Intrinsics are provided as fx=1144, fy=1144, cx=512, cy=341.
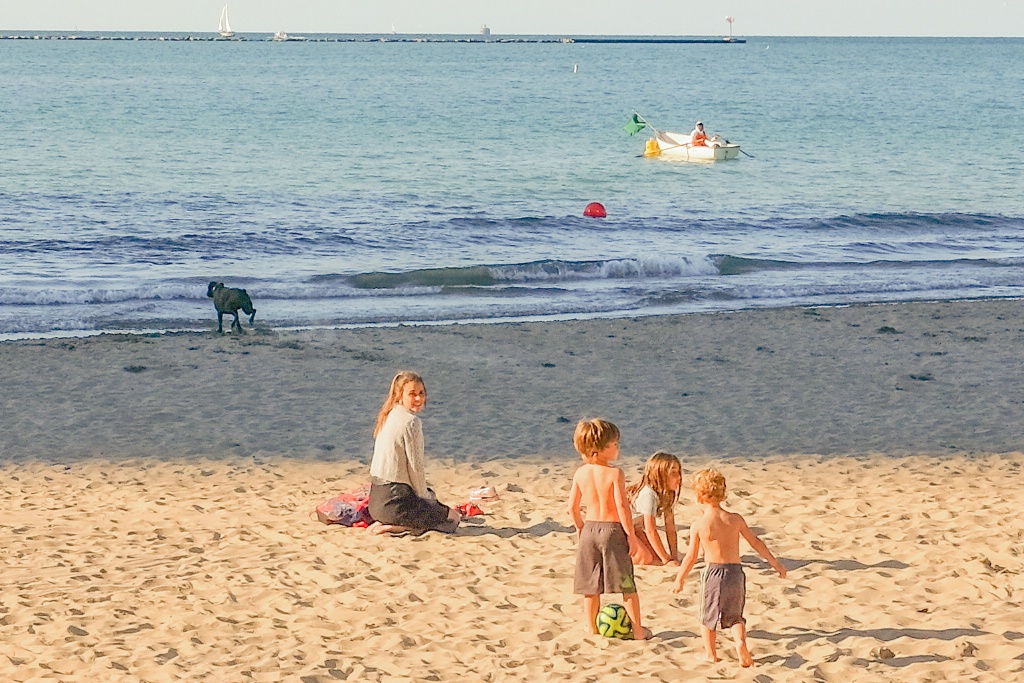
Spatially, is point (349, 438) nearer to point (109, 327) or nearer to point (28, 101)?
point (109, 327)

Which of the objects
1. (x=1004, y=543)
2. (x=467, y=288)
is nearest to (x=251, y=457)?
(x=1004, y=543)

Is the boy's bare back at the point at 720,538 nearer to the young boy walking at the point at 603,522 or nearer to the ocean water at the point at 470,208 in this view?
the young boy walking at the point at 603,522

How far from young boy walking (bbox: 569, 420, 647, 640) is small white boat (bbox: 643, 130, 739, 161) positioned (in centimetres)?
3272

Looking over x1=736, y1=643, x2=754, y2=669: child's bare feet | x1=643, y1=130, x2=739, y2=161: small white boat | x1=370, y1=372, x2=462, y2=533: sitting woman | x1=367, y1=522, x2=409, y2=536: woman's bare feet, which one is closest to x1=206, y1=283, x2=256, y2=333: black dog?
x1=370, y1=372, x2=462, y2=533: sitting woman

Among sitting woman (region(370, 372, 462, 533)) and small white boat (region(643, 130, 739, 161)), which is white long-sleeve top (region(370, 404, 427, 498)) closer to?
sitting woman (region(370, 372, 462, 533))

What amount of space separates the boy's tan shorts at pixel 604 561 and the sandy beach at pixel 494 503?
293 mm

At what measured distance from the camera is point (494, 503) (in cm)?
820

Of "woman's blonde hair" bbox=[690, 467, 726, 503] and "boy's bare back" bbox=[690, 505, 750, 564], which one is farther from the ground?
"woman's blonde hair" bbox=[690, 467, 726, 503]

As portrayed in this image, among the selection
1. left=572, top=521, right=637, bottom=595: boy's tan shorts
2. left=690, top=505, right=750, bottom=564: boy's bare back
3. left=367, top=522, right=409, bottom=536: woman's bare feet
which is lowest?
left=367, top=522, right=409, bottom=536: woman's bare feet

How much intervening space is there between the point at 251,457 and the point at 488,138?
35970 mm

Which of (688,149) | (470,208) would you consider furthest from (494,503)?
(688,149)

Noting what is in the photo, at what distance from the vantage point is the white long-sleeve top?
288 inches

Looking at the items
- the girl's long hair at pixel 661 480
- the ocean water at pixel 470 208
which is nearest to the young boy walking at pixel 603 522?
the girl's long hair at pixel 661 480

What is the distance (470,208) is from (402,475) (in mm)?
20350
